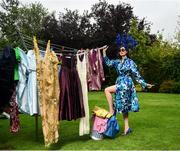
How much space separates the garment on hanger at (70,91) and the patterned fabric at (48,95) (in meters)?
0.19

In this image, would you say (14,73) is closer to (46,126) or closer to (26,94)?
(26,94)

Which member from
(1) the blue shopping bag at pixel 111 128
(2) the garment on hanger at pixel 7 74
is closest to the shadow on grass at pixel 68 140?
(1) the blue shopping bag at pixel 111 128

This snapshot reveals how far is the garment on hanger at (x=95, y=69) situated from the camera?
8758mm

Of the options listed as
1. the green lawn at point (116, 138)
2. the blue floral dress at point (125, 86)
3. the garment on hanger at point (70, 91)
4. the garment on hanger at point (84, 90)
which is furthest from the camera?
the blue floral dress at point (125, 86)

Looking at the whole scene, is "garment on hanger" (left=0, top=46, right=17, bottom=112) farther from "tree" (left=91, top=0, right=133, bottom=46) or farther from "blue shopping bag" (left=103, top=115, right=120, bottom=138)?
"tree" (left=91, top=0, right=133, bottom=46)

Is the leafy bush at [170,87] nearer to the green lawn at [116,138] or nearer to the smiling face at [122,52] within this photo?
the green lawn at [116,138]

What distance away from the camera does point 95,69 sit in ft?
29.0

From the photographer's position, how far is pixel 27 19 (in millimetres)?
44344

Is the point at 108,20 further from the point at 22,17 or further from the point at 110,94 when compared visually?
the point at 110,94

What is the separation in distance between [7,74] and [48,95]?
2.41ft

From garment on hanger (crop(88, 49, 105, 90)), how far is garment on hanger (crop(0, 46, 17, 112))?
5.25ft

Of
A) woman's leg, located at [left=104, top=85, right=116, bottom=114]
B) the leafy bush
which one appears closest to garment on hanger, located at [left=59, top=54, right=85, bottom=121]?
woman's leg, located at [left=104, top=85, right=116, bottom=114]

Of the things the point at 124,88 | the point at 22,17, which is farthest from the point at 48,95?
the point at 22,17

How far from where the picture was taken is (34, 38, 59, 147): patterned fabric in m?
7.61
